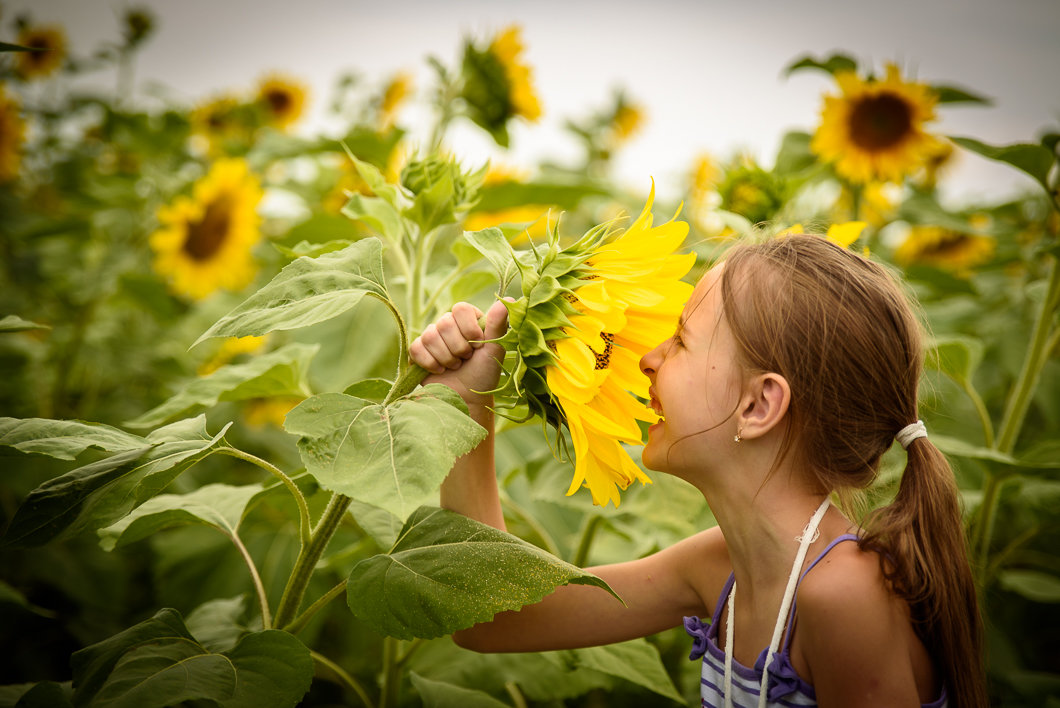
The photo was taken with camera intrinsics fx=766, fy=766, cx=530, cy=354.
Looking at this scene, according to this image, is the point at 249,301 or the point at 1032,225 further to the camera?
the point at 1032,225

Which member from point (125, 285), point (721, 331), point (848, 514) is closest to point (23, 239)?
point (125, 285)

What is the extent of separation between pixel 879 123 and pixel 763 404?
1637 millimetres

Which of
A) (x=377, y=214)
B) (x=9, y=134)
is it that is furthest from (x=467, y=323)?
(x=9, y=134)

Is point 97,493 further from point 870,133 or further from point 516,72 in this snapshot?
point 870,133

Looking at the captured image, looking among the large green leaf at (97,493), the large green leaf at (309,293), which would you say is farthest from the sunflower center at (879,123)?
the large green leaf at (97,493)

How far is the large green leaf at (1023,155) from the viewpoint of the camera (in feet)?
4.49

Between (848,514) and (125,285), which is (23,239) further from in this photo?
(848,514)

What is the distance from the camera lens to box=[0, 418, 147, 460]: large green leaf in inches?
31.3

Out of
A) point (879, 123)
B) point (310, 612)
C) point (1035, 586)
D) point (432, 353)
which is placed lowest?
point (1035, 586)

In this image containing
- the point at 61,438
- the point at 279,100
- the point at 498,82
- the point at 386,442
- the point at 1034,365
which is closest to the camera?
the point at 386,442

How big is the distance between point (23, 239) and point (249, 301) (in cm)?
194

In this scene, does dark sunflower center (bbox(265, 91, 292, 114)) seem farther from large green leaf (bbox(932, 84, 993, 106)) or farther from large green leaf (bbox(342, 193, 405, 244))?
large green leaf (bbox(342, 193, 405, 244))

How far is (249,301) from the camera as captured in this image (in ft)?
2.60

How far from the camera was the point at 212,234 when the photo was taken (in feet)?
8.59
